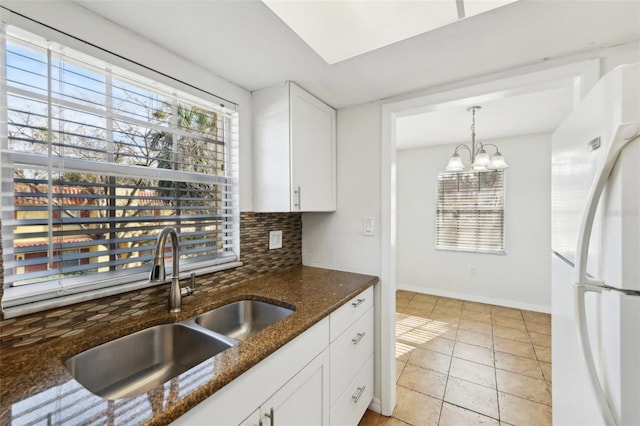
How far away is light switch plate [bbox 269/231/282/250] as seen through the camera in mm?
1955

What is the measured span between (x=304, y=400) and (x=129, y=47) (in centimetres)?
170

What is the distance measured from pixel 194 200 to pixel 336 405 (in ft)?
4.34

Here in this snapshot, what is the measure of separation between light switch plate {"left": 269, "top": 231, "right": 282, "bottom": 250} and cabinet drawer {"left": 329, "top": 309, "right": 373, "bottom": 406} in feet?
2.56

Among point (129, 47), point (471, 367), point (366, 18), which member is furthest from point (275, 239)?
point (471, 367)

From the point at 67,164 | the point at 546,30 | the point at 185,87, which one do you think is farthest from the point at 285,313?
the point at 546,30

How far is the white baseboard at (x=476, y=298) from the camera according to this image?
3.37 meters

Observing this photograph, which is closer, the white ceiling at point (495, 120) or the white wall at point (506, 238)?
the white ceiling at point (495, 120)

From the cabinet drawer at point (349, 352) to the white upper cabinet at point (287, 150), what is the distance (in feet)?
2.55

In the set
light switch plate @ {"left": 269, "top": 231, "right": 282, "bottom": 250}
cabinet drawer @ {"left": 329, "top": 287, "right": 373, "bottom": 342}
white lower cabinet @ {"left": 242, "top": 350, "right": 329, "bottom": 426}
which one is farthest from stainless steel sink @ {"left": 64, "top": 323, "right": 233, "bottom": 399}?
light switch plate @ {"left": 269, "top": 231, "right": 282, "bottom": 250}

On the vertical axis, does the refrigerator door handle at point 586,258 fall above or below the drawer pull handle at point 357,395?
above

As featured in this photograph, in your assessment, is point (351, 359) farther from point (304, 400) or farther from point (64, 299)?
point (64, 299)

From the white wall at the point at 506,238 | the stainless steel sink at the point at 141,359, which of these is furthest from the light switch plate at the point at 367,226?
the white wall at the point at 506,238

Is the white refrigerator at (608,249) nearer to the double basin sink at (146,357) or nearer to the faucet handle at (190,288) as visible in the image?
the double basin sink at (146,357)

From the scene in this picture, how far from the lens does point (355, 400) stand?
62.1 inches
